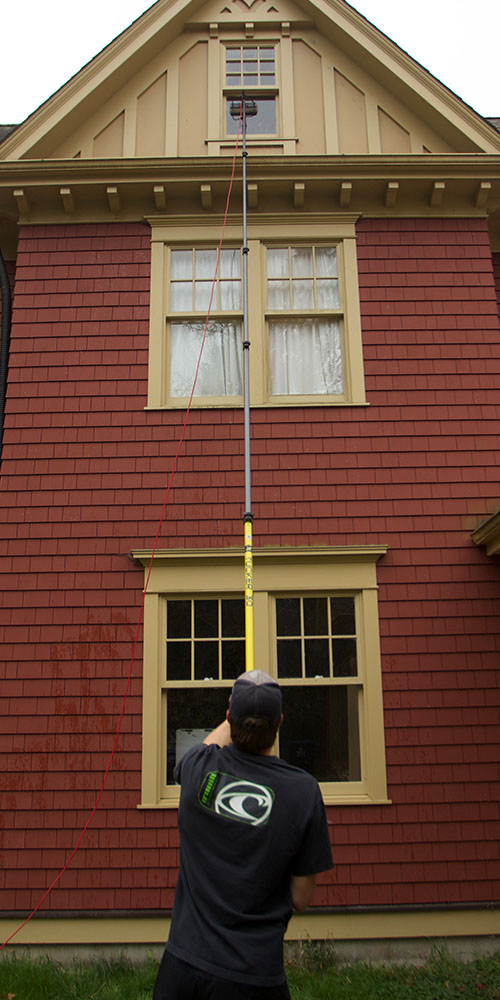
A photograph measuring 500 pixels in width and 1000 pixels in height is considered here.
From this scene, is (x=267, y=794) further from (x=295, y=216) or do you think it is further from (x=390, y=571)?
(x=295, y=216)

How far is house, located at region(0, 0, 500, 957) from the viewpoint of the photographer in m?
5.48

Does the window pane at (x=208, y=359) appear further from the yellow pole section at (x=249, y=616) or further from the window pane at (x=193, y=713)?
the window pane at (x=193, y=713)

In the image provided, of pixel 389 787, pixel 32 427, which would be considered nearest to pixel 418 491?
pixel 389 787

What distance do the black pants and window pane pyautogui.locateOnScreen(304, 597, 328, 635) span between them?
393cm

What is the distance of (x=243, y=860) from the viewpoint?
6.66 ft

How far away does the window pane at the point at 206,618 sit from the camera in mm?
5922

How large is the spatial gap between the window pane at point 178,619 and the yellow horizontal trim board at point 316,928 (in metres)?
2.06

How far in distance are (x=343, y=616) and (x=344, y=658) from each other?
0.34 meters

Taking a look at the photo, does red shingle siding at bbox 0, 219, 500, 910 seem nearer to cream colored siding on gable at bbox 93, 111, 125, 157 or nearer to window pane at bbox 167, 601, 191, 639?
window pane at bbox 167, 601, 191, 639

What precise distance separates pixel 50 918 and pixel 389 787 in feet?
8.86

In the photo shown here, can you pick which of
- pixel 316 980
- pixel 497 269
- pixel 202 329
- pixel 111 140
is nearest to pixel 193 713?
pixel 316 980

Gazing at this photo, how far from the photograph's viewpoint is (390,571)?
5.99 meters

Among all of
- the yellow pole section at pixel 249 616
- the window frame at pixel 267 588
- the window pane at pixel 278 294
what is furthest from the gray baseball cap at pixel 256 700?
the window pane at pixel 278 294

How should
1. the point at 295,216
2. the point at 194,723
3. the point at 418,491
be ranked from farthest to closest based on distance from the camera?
the point at 295,216 → the point at 418,491 → the point at 194,723
